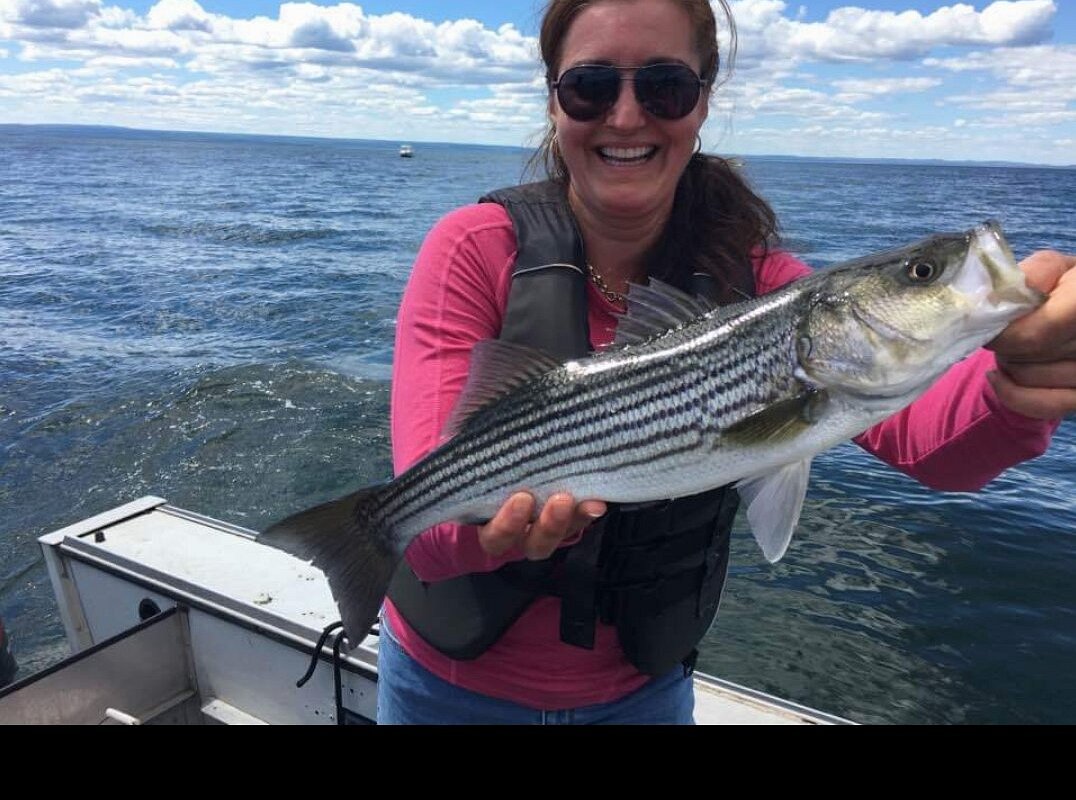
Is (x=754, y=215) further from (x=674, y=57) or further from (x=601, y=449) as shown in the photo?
(x=601, y=449)

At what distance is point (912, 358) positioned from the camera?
9.12 ft

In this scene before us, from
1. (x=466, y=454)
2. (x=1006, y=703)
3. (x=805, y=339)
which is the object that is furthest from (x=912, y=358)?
(x=1006, y=703)

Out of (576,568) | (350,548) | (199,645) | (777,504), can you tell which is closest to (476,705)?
(576,568)

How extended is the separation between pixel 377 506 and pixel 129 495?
31.0 feet

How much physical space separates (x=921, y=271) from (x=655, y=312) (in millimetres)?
936

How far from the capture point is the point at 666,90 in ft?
10.2

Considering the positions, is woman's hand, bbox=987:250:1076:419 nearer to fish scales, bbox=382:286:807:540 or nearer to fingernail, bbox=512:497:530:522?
fish scales, bbox=382:286:807:540

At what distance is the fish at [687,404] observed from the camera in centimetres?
281


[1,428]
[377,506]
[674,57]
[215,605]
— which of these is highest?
[674,57]

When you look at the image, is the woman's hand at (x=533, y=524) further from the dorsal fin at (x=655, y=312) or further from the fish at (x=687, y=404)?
the dorsal fin at (x=655, y=312)

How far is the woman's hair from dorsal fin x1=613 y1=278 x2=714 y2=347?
0.31 m

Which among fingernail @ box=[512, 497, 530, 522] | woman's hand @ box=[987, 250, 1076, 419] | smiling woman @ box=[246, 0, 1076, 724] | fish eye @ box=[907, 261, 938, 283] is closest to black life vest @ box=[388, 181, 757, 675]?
smiling woman @ box=[246, 0, 1076, 724]

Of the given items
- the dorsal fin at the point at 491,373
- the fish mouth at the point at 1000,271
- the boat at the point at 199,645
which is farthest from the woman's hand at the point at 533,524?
the boat at the point at 199,645

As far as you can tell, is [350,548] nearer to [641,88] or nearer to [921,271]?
[641,88]
